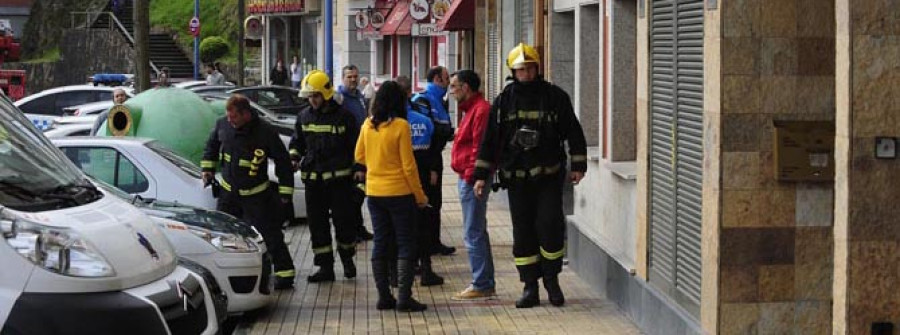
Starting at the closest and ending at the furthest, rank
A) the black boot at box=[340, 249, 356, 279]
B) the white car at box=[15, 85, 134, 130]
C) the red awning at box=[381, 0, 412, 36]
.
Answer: the black boot at box=[340, 249, 356, 279] → the white car at box=[15, 85, 134, 130] → the red awning at box=[381, 0, 412, 36]

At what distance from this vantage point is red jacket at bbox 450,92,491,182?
12.3m

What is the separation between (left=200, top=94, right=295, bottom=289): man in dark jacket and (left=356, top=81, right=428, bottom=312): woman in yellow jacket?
0.85 metres

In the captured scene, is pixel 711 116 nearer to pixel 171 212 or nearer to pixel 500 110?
pixel 500 110

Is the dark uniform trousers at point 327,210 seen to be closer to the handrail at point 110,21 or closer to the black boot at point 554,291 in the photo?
the black boot at point 554,291

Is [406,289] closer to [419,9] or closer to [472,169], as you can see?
[472,169]

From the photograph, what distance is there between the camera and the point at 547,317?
11.7m

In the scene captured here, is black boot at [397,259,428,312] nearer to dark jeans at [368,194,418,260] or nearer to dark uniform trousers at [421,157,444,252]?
dark jeans at [368,194,418,260]

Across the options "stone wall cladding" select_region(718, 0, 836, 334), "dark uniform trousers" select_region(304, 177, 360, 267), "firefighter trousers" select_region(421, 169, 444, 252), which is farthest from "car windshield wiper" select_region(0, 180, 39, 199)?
"firefighter trousers" select_region(421, 169, 444, 252)

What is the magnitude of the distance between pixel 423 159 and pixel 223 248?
9.17 feet

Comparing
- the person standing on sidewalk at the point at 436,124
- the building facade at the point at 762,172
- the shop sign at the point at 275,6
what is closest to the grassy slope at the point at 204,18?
the shop sign at the point at 275,6

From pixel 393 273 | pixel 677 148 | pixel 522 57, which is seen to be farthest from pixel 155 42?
pixel 677 148

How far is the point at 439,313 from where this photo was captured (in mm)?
12008

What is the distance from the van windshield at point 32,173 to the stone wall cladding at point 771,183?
3324 millimetres

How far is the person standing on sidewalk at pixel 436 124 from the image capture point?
13867 mm
